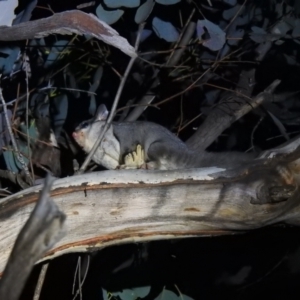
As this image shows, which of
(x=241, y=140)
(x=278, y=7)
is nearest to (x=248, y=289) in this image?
(x=241, y=140)

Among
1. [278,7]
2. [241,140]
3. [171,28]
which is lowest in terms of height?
[241,140]

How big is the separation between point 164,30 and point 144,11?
32cm

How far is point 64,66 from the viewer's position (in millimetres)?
3189

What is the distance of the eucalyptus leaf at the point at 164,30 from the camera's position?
3.01m

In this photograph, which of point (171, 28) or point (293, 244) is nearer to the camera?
point (171, 28)

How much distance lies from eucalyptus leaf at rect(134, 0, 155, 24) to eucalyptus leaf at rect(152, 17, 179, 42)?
0.27 meters

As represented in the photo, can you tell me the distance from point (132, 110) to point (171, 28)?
0.60m

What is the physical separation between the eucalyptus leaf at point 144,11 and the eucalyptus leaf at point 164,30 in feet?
0.90

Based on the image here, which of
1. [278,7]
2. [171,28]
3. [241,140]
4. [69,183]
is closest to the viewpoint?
[69,183]

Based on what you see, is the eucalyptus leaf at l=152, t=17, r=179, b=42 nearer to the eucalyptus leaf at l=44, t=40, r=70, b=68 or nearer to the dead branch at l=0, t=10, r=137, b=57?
the eucalyptus leaf at l=44, t=40, r=70, b=68

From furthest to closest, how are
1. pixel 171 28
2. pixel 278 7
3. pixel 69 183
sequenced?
pixel 278 7, pixel 171 28, pixel 69 183

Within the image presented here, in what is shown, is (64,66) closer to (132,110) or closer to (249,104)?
(132,110)

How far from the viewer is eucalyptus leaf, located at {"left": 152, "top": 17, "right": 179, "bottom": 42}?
3.01m

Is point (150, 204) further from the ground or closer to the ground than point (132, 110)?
further from the ground
